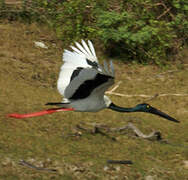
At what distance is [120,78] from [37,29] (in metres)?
2.71

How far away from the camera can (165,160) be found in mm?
6871

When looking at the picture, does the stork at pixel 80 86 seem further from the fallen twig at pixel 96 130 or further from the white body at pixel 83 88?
the fallen twig at pixel 96 130

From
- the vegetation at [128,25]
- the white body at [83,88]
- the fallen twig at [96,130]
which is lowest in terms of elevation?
the fallen twig at [96,130]

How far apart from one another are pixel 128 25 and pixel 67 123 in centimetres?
349

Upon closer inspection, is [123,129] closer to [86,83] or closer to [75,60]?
[75,60]

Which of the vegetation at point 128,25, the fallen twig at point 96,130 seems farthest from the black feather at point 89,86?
the vegetation at point 128,25

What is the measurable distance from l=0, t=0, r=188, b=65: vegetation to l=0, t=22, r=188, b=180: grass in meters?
0.32

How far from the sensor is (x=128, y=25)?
416 inches

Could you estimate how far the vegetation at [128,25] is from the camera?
1050 centimetres

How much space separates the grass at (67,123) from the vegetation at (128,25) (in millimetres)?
325

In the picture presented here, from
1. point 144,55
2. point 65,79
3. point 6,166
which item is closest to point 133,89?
point 144,55

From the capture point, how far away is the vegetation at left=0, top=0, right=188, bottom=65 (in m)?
10.5

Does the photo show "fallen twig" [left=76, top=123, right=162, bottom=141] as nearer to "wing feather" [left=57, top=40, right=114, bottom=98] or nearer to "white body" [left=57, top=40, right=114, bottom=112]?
"white body" [left=57, top=40, right=114, bottom=112]

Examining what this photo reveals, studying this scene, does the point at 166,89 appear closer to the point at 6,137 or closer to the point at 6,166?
the point at 6,137
